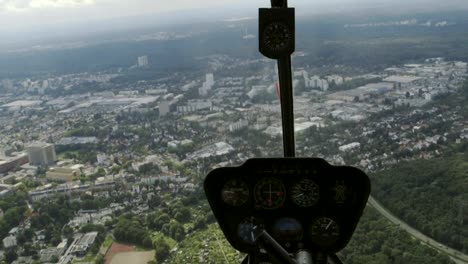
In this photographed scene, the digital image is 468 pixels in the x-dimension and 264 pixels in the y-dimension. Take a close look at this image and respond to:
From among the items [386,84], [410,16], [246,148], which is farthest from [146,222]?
[410,16]

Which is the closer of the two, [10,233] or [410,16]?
[10,233]

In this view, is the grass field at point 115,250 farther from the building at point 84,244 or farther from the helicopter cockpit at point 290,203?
the helicopter cockpit at point 290,203

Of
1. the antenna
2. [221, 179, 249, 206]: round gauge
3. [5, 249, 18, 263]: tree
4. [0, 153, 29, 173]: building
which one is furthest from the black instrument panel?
[0, 153, 29, 173]: building

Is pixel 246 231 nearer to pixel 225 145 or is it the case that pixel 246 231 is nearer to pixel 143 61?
pixel 225 145

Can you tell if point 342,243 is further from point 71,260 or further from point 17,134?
point 17,134

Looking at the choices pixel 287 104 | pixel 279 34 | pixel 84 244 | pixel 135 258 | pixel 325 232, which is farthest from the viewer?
pixel 84 244

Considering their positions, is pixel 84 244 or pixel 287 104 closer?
pixel 287 104

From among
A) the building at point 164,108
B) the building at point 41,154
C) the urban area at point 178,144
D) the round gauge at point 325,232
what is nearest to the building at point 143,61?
the urban area at point 178,144

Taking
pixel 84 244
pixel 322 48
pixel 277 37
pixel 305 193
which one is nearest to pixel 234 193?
pixel 305 193
